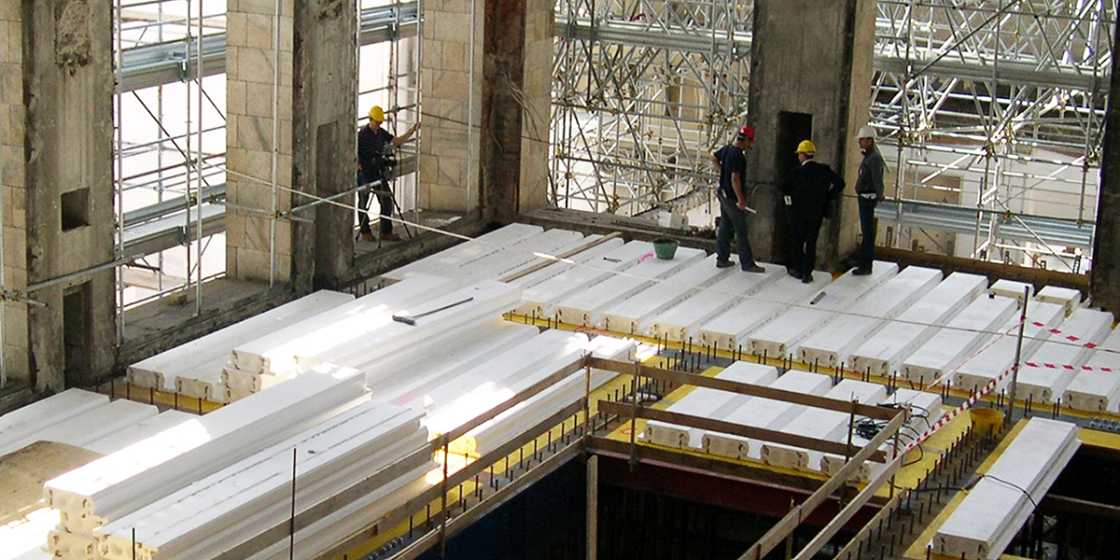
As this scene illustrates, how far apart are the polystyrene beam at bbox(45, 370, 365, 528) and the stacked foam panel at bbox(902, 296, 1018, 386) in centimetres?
524

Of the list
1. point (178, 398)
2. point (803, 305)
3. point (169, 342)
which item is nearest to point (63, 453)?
point (178, 398)

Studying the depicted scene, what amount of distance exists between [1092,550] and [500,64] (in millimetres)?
9051

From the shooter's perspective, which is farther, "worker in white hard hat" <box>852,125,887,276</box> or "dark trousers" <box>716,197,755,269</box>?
"dark trousers" <box>716,197,755,269</box>

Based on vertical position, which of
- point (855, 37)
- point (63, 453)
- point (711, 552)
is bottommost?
point (711, 552)

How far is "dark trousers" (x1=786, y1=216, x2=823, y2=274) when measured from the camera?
19.4 meters

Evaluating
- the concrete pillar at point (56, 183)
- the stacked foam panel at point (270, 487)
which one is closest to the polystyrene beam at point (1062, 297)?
the stacked foam panel at point (270, 487)

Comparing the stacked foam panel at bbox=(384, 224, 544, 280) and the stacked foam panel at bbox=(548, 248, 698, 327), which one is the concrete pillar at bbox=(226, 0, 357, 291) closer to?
the stacked foam panel at bbox=(384, 224, 544, 280)

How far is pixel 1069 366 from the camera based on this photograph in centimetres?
1688

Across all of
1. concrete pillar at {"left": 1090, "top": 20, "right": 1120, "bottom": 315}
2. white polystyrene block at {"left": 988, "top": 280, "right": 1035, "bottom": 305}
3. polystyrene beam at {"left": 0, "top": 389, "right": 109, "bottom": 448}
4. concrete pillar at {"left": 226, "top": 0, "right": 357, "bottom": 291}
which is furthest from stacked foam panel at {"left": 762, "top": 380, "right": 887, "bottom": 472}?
concrete pillar at {"left": 226, "top": 0, "right": 357, "bottom": 291}

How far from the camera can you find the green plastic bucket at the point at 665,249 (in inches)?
790

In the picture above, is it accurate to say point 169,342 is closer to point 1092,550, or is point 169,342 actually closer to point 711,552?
A: point 711,552

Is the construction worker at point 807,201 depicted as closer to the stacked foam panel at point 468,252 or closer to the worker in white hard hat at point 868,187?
the worker in white hard hat at point 868,187

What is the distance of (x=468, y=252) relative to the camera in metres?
20.0

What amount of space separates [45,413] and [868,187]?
353 inches
